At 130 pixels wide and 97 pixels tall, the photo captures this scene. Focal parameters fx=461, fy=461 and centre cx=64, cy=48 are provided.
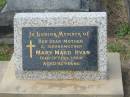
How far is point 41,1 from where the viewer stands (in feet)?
24.5

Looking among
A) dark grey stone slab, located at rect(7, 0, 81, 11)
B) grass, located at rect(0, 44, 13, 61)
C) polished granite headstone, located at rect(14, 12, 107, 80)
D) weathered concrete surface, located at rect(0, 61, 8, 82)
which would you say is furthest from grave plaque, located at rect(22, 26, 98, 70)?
dark grey stone slab, located at rect(7, 0, 81, 11)

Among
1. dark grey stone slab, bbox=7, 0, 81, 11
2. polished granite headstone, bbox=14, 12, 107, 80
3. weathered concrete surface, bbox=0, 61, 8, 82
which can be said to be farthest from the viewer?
dark grey stone slab, bbox=7, 0, 81, 11

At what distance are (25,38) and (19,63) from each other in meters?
0.31

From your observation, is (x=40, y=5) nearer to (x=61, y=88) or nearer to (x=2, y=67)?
(x=2, y=67)

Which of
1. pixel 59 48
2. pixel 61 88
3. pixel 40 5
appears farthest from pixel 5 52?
pixel 61 88

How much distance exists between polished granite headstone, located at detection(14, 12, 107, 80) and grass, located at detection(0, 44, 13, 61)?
1500 mm

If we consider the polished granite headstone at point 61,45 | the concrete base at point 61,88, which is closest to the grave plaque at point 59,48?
the polished granite headstone at point 61,45

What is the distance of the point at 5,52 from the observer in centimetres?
684

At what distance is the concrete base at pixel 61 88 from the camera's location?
489cm

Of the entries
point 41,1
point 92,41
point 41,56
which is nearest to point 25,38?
point 41,56

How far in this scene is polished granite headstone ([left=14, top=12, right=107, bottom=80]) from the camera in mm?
5039

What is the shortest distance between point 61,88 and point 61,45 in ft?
1.57

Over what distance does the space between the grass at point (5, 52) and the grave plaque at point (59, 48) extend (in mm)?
1525

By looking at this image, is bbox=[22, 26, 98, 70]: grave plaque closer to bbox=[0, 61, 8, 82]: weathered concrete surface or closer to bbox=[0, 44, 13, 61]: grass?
bbox=[0, 61, 8, 82]: weathered concrete surface
